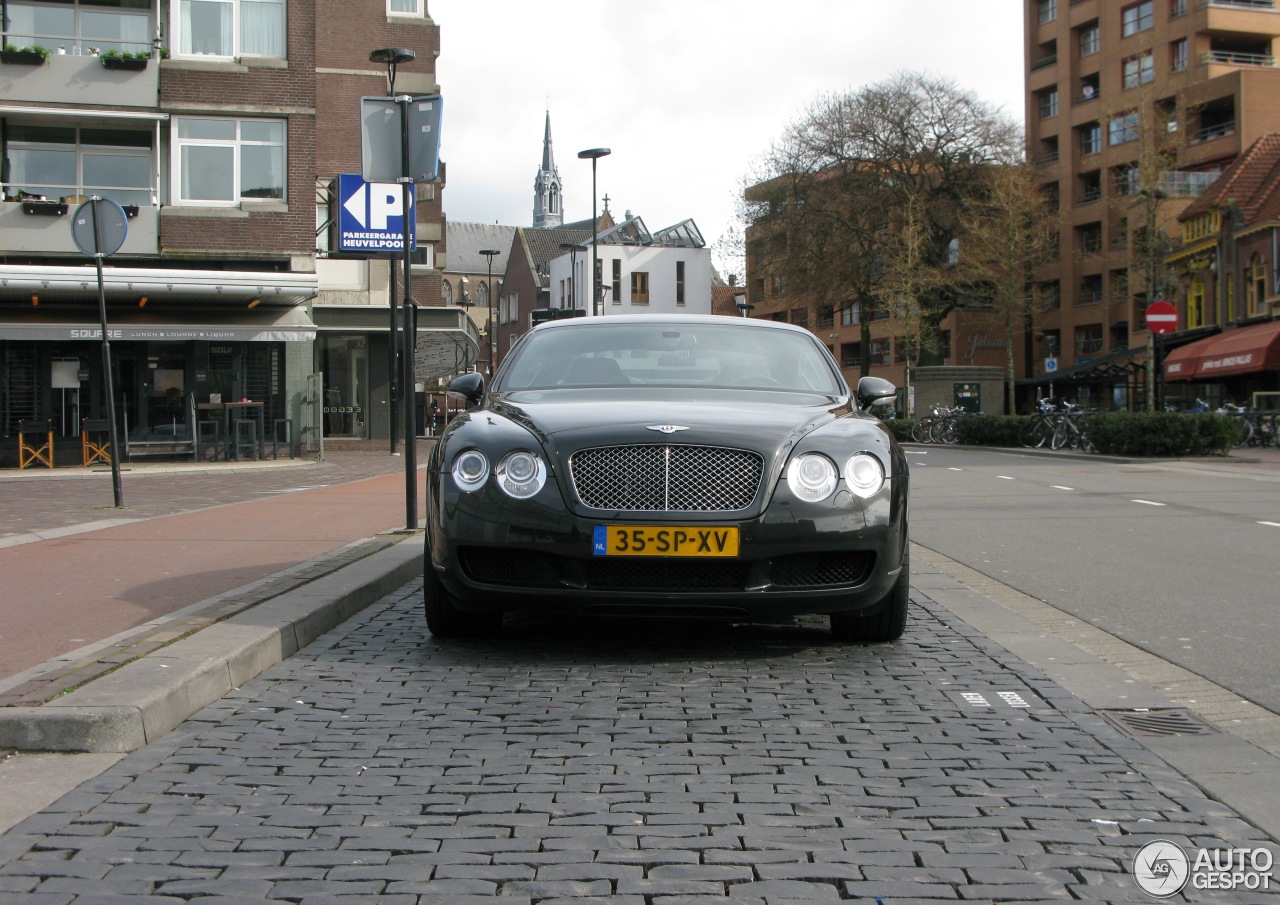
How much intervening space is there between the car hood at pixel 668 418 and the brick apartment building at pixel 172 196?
64.5 feet

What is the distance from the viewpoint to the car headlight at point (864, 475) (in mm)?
5363

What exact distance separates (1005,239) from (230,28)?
1214 inches

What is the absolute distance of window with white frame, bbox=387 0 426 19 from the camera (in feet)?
118

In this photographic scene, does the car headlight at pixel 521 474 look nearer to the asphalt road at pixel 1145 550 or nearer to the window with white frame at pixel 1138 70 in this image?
the asphalt road at pixel 1145 550

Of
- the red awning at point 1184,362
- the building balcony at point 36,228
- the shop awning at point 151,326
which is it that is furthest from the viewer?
the red awning at point 1184,362

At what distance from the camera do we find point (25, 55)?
26.3 m

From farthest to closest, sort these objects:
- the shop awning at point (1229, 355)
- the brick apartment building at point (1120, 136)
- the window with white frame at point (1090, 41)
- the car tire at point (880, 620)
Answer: the window with white frame at point (1090, 41), the brick apartment building at point (1120, 136), the shop awning at point (1229, 355), the car tire at point (880, 620)

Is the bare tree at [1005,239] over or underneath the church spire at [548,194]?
underneath

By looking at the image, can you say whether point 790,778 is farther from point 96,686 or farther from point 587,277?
point 587,277

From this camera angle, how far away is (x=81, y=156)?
27.2m

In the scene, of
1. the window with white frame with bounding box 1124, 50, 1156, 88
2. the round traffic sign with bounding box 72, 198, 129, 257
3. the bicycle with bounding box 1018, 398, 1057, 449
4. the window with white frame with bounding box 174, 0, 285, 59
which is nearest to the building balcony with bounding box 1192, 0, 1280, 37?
the window with white frame with bounding box 1124, 50, 1156, 88

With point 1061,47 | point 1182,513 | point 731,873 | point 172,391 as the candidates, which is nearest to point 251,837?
point 731,873

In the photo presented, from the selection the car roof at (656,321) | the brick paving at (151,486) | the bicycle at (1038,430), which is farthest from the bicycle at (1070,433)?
the car roof at (656,321)

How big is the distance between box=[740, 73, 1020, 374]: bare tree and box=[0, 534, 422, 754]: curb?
4674cm
